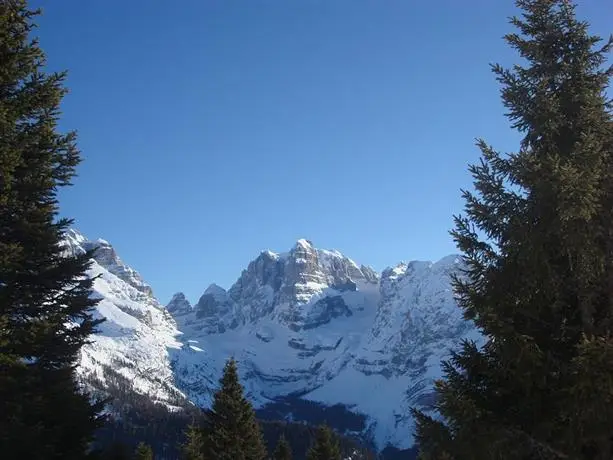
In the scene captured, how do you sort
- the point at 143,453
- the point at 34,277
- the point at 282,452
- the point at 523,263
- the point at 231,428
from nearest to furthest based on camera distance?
the point at 523,263
the point at 34,277
the point at 231,428
the point at 282,452
the point at 143,453

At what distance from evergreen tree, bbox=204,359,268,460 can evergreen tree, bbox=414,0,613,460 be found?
61.2ft

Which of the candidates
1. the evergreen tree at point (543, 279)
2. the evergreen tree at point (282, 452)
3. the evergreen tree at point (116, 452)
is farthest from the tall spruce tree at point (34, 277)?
the evergreen tree at point (282, 452)

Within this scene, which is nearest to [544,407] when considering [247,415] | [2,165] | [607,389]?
[607,389]

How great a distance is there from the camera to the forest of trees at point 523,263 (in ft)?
28.3

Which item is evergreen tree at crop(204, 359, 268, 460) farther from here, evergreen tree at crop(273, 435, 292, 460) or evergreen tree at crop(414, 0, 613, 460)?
evergreen tree at crop(414, 0, 613, 460)

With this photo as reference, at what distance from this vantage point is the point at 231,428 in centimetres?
2739

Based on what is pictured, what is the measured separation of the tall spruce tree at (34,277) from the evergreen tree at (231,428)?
11483 mm

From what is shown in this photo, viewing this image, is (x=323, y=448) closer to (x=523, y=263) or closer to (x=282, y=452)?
(x=282, y=452)

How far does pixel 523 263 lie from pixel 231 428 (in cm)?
2195

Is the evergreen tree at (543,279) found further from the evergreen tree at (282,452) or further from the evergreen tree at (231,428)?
A: the evergreen tree at (282,452)

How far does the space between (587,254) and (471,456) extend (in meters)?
3.98

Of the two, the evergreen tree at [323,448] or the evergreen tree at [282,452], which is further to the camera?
the evergreen tree at [282,452]

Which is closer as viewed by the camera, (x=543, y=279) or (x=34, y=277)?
(x=543, y=279)

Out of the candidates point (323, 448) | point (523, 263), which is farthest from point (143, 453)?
point (523, 263)
